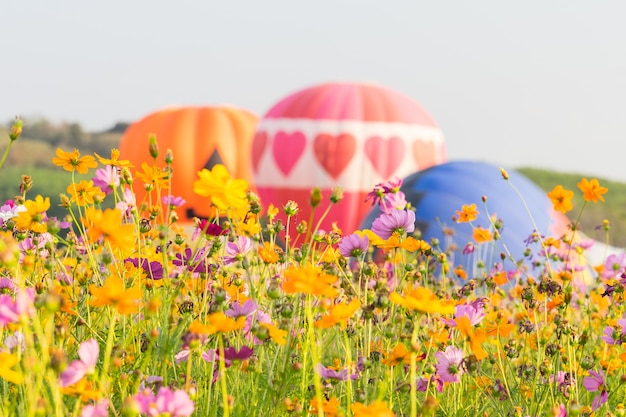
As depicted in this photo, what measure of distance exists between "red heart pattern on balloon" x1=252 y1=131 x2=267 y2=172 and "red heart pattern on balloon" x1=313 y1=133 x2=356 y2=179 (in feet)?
2.69

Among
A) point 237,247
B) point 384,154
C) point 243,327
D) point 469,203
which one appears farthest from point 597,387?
point 384,154

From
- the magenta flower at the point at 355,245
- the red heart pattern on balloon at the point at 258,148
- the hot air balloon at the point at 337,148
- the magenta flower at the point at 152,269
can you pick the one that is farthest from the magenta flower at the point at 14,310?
the red heart pattern on balloon at the point at 258,148

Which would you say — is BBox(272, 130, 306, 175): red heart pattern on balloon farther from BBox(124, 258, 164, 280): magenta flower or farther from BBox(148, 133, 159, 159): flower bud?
BBox(148, 133, 159, 159): flower bud

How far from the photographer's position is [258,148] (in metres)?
11.4

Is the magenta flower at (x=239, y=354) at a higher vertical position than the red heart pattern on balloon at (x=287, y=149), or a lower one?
higher

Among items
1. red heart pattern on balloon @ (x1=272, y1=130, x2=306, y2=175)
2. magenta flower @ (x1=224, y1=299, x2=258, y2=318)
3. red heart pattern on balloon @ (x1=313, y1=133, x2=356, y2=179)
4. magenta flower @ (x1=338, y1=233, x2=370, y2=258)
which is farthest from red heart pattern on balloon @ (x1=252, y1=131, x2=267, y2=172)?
magenta flower @ (x1=224, y1=299, x2=258, y2=318)

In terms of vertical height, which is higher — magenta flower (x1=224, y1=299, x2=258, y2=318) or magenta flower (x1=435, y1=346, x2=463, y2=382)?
magenta flower (x1=224, y1=299, x2=258, y2=318)

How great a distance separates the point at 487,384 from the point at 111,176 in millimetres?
1387

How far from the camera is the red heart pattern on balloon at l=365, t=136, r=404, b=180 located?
36.1 ft

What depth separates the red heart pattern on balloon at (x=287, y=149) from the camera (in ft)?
36.0

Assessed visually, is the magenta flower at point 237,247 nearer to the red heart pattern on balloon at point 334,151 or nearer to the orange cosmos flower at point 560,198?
the orange cosmos flower at point 560,198

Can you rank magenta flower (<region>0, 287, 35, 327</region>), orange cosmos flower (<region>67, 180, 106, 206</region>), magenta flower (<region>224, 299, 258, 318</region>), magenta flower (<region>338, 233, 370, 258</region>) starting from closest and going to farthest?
magenta flower (<region>0, 287, 35, 327</region>) → magenta flower (<region>224, 299, 258, 318</region>) → magenta flower (<region>338, 233, 370, 258</region>) → orange cosmos flower (<region>67, 180, 106, 206</region>)

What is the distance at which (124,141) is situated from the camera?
14109 millimetres

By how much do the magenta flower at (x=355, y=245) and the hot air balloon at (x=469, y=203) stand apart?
5113 millimetres
